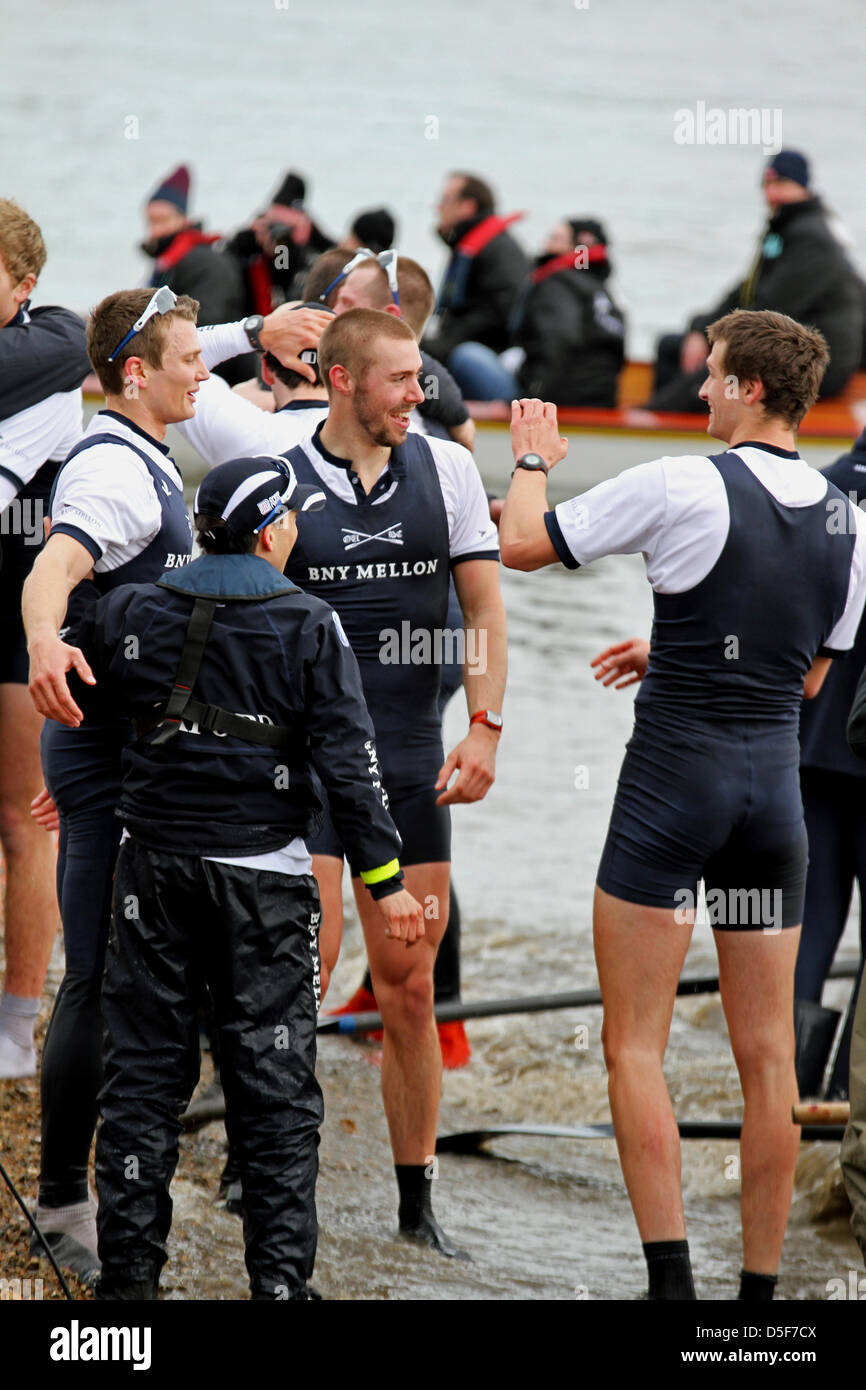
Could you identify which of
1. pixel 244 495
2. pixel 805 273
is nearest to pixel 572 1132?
pixel 244 495

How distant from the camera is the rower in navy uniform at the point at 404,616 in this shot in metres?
3.98

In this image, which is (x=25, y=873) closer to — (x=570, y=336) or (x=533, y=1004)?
(x=533, y=1004)

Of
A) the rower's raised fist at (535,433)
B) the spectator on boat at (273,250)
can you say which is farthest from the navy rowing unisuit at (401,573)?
the spectator on boat at (273,250)

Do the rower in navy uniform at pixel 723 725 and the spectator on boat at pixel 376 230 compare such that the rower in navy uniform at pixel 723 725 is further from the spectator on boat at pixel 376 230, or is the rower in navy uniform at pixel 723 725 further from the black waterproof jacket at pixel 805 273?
the black waterproof jacket at pixel 805 273

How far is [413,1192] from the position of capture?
4191mm

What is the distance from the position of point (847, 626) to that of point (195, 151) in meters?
44.2

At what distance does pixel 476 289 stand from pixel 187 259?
7.99ft

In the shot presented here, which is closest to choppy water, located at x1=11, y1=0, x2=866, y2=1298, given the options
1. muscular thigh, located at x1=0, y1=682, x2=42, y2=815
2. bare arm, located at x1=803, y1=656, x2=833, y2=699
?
muscular thigh, located at x1=0, y1=682, x2=42, y2=815

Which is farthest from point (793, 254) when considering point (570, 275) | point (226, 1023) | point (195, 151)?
point (195, 151)

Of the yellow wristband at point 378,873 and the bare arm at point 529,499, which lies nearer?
the yellow wristband at point 378,873

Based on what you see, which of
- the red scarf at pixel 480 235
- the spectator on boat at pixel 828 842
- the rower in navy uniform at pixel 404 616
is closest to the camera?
the rower in navy uniform at pixel 404 616

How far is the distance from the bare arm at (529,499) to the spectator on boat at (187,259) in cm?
635

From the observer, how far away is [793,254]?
10930 millimetres

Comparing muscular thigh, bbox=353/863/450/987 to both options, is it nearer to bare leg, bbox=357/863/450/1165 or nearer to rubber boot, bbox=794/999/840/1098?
bare leg, bbox=357/863/450/1165
